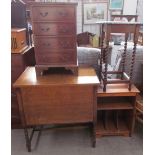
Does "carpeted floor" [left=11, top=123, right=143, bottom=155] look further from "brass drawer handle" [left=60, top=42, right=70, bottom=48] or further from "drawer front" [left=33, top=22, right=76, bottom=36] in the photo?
"drawer front" [left=33, top=22, right=76, bottom=36]

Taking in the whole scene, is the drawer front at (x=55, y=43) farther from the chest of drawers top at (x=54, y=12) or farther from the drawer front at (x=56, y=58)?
the chest of drawers top at (x=54, y=12)

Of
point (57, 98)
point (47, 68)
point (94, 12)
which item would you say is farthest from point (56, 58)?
point (94, 12)

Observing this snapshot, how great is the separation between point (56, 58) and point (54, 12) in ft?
1.33

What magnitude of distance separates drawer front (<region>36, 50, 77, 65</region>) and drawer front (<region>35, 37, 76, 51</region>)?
0.17 ft

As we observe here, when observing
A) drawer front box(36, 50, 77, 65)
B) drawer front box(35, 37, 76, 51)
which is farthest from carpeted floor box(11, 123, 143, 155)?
drawer front box(35, 37, 76, 51)

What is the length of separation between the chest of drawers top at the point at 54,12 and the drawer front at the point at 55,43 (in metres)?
0.16

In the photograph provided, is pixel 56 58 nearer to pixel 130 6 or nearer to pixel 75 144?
pixel 75 144

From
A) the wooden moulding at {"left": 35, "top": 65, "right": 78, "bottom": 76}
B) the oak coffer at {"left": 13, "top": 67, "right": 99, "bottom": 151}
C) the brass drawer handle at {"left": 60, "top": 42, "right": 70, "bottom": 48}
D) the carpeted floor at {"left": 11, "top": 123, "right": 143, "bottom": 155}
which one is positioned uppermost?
the brass drawer handle at {"left": 60, "top": 42, "right": 70, "bottom": 48}

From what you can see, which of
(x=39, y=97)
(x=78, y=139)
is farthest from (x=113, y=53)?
(x=39, y=97)

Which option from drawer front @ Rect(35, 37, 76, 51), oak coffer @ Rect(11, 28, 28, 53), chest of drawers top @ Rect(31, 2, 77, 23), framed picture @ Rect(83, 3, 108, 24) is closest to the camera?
chest of drawers top @ Rect(31, 2, 77, 23)

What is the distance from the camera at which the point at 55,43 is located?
5.62 feet

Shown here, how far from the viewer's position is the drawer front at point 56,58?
5.76 ft

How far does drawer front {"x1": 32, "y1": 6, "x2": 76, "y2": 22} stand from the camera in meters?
1.59
